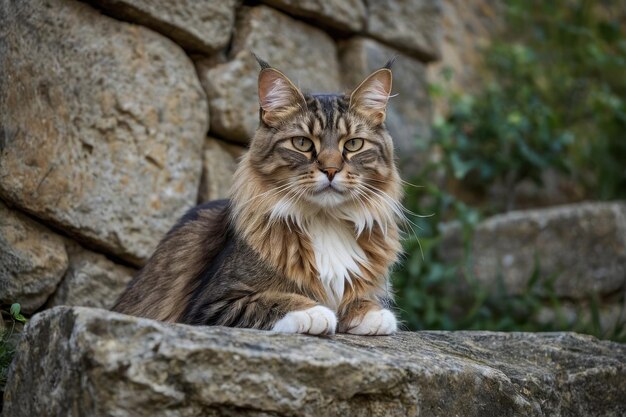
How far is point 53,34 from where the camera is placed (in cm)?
389

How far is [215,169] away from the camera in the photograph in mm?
4633

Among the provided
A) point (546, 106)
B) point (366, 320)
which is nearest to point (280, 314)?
point (366, 320)

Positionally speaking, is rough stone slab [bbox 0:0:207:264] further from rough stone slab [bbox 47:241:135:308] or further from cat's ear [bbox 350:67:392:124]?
cat's ear [bbox 350:67:392:124]

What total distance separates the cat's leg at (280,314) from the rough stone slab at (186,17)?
6.54 feet

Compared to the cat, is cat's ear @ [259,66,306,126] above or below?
above

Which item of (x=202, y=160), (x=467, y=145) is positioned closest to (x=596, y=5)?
(x=467, y=145)

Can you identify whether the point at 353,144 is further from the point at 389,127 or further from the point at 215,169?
the point at 389,127

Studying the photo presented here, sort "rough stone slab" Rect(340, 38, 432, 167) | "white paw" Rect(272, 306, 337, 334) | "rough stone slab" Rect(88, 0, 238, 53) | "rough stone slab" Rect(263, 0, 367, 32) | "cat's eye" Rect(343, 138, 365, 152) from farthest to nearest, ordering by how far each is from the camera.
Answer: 1. "rough stone slab" Rect(340, 38, 432, 167)
2. "rough stone slab" Rect(263, 0, 367, 32)
3. "rough stone slab" Rect(88, 0, 238, 53)
4. "cat's eye" Rect(343, 138, 365, 152)
5. "white paw" Rect(272, 306, 337, 334)

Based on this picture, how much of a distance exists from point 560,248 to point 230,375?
4.15 meters

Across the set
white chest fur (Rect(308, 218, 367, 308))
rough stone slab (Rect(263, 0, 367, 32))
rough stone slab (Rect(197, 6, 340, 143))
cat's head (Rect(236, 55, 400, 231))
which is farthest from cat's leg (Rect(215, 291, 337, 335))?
rough stone slab (Rect(263, 0, 367, 32))

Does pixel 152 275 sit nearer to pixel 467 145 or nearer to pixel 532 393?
pixel 532 393

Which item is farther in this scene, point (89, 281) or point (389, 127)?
point (389, 127)

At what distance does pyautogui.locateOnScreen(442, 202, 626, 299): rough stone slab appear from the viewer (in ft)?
18.5

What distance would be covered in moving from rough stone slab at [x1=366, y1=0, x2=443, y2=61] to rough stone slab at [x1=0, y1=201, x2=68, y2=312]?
9.06ft
